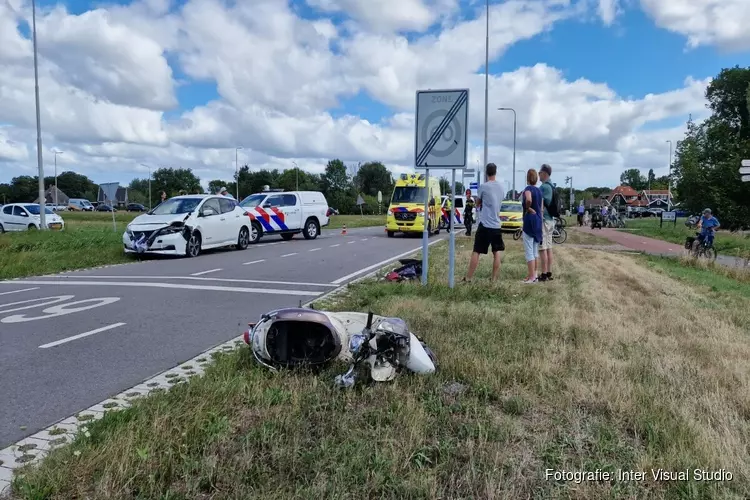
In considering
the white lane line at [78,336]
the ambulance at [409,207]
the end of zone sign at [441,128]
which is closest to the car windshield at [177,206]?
the end of zone sign at [441,128]

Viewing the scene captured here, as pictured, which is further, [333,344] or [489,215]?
[489,215]

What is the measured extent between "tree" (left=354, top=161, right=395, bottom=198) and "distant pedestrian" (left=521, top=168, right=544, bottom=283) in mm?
116338

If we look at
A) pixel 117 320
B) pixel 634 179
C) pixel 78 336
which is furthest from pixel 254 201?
pixel 634 179

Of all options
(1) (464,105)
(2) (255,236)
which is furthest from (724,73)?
(1) (464,105)

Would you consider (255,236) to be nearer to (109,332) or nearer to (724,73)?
(109,332)

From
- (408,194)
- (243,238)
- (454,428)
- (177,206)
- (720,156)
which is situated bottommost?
(454,428)

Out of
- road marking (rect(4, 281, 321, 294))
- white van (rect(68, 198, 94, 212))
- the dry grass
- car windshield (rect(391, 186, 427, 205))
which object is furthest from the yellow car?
white van (rect(68, 198, 94, 212))

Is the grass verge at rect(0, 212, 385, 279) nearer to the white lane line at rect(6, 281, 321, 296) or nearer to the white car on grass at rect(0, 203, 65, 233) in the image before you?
the white lane line at rect(6, 281, 321, 296)

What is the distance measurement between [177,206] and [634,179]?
181 meters

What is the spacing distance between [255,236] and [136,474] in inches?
732

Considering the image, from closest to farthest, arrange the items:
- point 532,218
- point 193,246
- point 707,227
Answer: point 532,218 → point 193,246 → point 707,227

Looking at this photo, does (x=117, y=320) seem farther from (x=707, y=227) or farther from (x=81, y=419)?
(x=707, y=227)

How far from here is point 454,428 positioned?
3.48 meters

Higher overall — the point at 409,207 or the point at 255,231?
the point at 409,207
